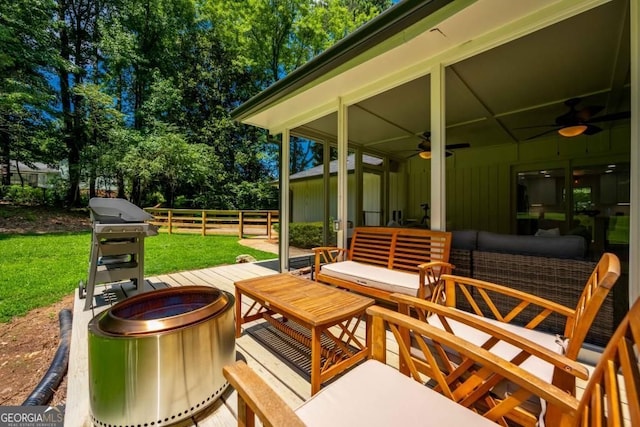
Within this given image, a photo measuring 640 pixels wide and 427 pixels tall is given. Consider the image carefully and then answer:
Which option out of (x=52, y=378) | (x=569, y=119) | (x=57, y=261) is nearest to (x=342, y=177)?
(x=52, y=378)

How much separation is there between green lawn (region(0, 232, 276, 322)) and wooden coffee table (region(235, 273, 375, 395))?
3.42 meters

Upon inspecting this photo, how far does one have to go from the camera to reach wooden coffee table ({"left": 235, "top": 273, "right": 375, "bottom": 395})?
161 centimetres

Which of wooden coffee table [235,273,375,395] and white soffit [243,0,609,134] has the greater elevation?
white soffit [243,0,609,134]

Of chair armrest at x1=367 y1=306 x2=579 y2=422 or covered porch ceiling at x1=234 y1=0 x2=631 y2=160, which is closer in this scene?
chair armrest at x1=367 y1=306 x2=579 y2=422

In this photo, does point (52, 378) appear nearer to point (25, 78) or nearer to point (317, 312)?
point (317, 312)

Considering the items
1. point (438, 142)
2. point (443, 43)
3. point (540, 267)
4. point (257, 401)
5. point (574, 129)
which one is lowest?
point (257, 401)

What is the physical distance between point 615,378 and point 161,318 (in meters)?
1.95

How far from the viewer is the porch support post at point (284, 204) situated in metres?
4.90

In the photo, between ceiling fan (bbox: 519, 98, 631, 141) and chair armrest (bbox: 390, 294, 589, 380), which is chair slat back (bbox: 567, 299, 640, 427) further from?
ceiling fan (bbox: 519, 98, 631, 141)

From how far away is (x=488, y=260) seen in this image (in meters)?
2.53

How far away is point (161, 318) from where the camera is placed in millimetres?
1570

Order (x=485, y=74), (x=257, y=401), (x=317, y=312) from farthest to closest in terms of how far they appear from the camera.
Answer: (x=485, y=74) < (x=317, y=312) < (x=257, y=401)

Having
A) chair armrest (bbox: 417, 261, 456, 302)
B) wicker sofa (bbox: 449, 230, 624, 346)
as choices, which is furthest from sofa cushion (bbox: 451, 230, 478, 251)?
chair armrest (bbox: 417, 261, 456, 302)
